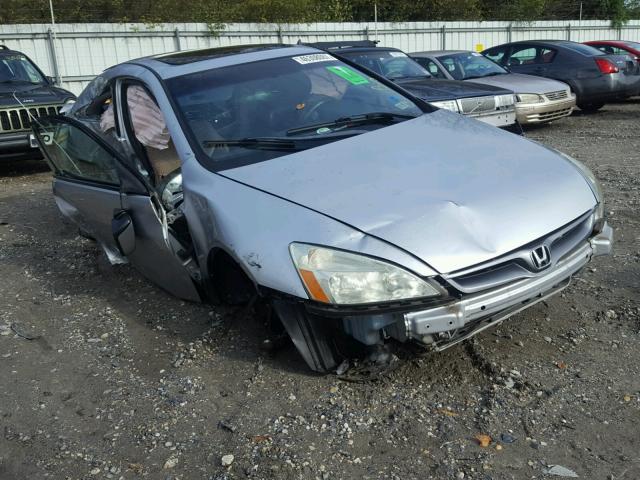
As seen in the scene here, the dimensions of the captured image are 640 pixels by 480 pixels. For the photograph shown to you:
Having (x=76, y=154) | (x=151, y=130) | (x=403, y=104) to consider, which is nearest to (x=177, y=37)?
(x=76, y=154)

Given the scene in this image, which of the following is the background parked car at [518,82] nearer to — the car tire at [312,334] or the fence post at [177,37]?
the fence post at [177,37]

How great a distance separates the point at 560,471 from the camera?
8.61ft

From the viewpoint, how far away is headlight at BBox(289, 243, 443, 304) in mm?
2779

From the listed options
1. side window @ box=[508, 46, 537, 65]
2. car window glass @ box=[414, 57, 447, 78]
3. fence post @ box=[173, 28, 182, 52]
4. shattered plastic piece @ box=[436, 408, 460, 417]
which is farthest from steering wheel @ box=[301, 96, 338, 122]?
fence post @ box=[173, 28, 182, 52]

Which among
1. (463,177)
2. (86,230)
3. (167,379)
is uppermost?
(463,177)

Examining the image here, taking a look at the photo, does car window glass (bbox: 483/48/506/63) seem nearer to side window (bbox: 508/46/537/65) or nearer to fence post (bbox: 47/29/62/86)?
side window (bbox: 508/46/537/65)

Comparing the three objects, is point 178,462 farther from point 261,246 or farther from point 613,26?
point 613,26

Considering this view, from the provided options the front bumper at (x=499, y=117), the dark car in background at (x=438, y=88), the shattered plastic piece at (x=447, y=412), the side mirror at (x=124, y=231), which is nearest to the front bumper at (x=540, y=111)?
the dark car in background at (x=438, y=88)

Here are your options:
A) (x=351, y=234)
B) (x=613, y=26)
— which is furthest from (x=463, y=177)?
(x=613, y=26)

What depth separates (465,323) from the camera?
9.32 feet

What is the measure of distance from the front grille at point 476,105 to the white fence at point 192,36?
10.4m

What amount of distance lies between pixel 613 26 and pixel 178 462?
2621 centimetres

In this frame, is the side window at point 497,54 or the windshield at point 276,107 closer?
the windshield at point 276,107

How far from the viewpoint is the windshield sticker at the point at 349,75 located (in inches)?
175
